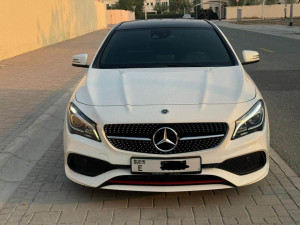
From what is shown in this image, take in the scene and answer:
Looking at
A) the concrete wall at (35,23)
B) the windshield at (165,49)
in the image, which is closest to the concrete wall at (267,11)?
the concrete wall at (35,23)

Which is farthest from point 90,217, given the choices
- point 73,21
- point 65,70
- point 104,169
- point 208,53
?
point 73,21

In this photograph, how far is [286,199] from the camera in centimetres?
356

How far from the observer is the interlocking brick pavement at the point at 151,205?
330 centimetres

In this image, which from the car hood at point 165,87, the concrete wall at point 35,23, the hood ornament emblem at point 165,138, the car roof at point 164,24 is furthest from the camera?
the concrete wall at point 35,23

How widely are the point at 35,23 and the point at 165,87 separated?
15.9 meters

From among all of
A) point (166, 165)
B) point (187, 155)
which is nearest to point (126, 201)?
point (166, 165)

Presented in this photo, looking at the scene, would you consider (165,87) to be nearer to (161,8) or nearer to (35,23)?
(35,23)

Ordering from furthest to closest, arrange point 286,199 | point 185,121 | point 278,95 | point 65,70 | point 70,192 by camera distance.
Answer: point 65,70
point 278,95
point 70,192
point 286,199
point 185,121

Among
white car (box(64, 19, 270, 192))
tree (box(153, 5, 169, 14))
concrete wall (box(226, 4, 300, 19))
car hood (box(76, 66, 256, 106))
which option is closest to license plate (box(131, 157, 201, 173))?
white car (box(64, 19, 270, 192))

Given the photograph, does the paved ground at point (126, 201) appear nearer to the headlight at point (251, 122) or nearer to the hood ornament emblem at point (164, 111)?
the headlight at point (251, 122)

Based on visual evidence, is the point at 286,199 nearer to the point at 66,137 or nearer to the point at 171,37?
the point at 66,137

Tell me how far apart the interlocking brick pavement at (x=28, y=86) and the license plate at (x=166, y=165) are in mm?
2315

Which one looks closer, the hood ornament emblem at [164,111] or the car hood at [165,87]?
the hood ornament emblem at [164,111]

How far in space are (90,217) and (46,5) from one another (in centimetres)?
1905
